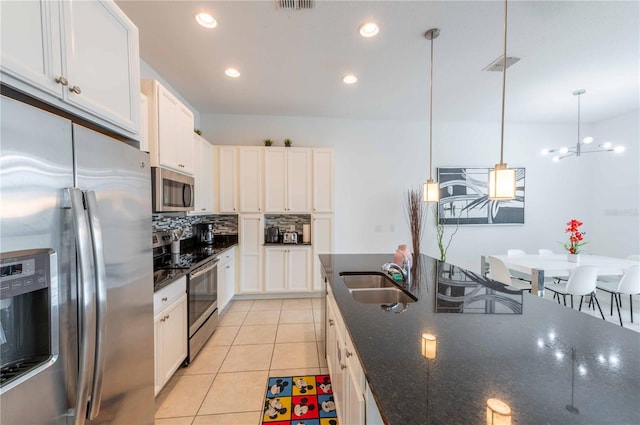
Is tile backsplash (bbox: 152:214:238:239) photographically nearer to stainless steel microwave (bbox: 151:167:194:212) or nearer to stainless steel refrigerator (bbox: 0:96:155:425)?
stainless steel microwave (bbox: 151:167:194:212)

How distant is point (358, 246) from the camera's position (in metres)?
4.31

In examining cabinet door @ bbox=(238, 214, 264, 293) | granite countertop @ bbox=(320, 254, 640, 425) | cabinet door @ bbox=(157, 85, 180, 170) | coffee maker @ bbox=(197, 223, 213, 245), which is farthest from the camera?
cabinet door @ bbox=(238, 214, 264, 293)

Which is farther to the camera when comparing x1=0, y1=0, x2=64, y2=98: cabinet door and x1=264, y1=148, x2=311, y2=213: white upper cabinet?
x1=264, y1=148, x2=311, y2=213: white upper cabinet

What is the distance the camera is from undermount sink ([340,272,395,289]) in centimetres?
195

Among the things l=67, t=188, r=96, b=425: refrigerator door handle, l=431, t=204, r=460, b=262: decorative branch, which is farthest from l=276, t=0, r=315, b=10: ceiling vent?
l=431, t=204, r=460, b=262: decorative branch

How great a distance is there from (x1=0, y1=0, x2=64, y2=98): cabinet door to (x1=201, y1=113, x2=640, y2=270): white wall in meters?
3.23

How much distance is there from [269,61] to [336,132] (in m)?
1.88

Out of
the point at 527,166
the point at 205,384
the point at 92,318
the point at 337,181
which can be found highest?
the point at 527,166

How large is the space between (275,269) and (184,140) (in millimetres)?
2163

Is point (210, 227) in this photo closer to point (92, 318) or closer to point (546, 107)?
point (92, 318)

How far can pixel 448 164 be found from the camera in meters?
4.45

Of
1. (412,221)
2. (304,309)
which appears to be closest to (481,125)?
(412,221)

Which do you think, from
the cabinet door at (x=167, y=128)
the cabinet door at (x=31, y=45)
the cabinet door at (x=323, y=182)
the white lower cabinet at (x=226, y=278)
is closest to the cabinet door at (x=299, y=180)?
the cabinet door at (x=323, y=182)

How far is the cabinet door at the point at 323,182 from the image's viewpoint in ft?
12.5
